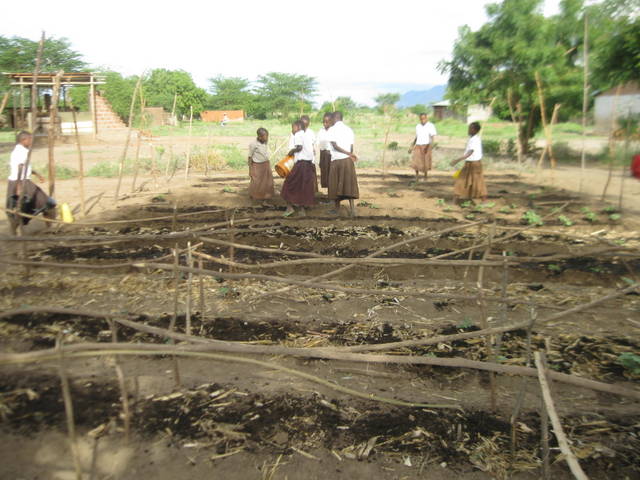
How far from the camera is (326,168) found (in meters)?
9.27

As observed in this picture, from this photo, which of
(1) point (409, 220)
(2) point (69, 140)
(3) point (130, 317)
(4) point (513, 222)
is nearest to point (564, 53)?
(4) point (513, 222)

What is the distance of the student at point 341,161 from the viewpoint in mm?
7082

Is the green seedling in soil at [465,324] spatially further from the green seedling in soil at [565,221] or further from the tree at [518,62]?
the tree at [518,62]

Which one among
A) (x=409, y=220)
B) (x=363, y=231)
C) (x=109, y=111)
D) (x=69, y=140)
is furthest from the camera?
(x=109, y=111)

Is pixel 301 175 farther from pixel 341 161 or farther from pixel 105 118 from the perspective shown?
pixel 105 118

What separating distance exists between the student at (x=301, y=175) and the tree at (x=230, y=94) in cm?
4169

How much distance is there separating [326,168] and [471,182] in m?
2.69

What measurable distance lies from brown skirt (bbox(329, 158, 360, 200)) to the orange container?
893mm

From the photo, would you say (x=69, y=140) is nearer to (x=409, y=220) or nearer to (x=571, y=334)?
(x=409, y=220)

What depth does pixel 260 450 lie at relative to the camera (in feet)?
7.96

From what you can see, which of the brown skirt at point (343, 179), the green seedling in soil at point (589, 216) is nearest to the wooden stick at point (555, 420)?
the brown skirt at point (343, 179)

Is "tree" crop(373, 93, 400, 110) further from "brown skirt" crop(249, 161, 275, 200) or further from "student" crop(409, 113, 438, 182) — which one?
"brown skirt" crop(249, 161, 275, 200)

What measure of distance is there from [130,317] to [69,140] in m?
18.1

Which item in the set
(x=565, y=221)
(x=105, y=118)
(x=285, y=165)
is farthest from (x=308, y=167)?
(x=105, y=118)
